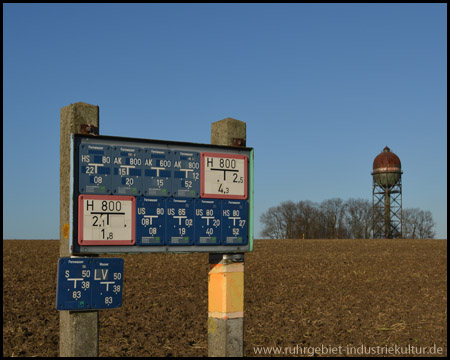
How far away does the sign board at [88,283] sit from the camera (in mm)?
6445

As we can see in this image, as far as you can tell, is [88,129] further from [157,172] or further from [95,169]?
[157,172]

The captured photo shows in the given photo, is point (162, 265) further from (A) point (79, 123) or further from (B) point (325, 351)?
(A) point (79, 123)

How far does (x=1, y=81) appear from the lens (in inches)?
385

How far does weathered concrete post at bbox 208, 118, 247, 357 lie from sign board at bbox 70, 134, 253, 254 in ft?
0.68

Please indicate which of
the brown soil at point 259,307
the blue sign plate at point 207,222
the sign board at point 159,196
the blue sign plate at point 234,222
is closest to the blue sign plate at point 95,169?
the sign board at point 159,196

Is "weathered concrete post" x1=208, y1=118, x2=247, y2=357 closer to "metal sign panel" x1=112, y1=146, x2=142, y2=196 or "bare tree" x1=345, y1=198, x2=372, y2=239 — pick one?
"metal sign panel" x1=112, y1=146, x2=142, y2=196

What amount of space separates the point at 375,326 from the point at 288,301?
133 inches

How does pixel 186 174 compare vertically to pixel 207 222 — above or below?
above

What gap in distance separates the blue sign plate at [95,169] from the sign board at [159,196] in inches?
0.4

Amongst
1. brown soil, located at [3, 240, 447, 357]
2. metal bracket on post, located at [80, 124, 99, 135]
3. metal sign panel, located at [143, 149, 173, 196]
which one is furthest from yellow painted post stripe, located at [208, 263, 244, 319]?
brown soil, located at [3, 240, 447, 357]

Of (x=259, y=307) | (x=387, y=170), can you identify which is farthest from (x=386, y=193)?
(x=259, y=307)

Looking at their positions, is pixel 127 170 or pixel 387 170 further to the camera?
pixel 387 170

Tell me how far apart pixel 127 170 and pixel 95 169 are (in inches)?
15.4

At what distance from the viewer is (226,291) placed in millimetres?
7266
